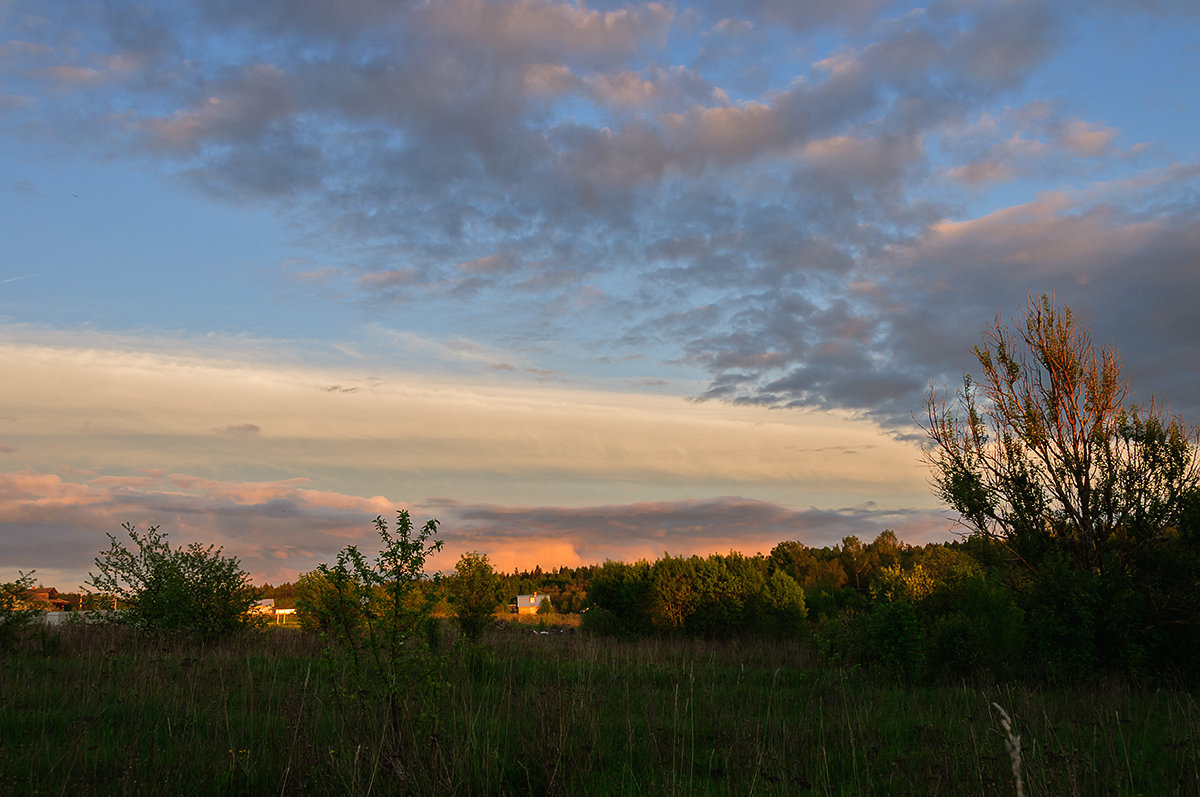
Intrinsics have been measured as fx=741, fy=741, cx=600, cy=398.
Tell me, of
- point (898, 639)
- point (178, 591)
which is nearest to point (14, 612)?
point (178, 591)

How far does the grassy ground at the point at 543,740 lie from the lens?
5402 millimetres

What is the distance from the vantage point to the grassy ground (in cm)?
540

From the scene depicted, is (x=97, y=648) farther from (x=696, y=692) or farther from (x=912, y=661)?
(x=912, y=661)

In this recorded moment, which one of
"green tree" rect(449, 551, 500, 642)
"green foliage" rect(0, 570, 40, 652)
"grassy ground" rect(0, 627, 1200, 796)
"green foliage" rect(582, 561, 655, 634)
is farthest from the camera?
"green foliage" rect(582, 561, 655, 634)

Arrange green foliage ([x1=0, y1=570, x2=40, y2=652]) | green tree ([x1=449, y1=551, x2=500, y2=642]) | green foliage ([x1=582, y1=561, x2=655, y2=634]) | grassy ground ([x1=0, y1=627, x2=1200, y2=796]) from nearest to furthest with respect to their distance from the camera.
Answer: grassy ground ([x1=0, y1=627, x2=1200, y2=796]) < green foliage ([x1=0, y1=570, x2=40, y2=652]) < green tree ([x1=449, y1=551, x2=500, y2=642]) < green foliage ([x1=582, y1=561, x2=655, y2=634])

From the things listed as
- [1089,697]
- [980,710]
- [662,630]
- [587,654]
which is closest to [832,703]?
[980,710]

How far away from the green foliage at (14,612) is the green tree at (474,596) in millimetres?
10002

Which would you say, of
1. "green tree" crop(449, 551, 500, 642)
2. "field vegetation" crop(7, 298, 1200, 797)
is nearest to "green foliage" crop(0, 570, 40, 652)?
"field vegetation" crop(7, 298, 1200, 797)

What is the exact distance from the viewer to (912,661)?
575 inches

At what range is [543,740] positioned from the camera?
584cm

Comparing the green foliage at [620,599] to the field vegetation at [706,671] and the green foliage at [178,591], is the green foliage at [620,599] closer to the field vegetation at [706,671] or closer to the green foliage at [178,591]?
the field vegetation at [706,671]

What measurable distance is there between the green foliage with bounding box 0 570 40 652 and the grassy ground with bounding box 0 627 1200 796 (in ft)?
4.21

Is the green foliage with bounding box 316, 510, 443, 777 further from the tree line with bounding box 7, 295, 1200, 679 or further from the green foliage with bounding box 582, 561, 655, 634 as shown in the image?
the green foliage with bounding box 582, 561, 655, 634

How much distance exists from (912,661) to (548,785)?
11547 millimetres
